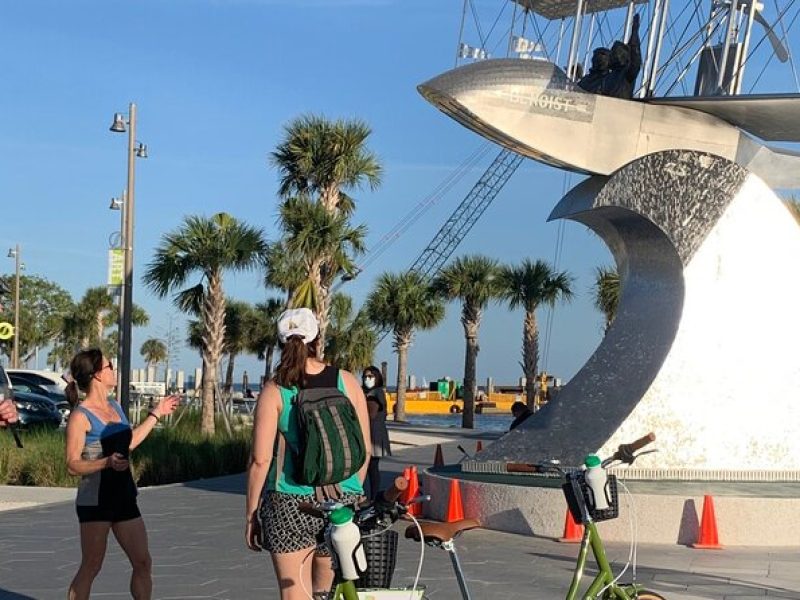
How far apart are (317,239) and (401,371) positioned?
20.8m

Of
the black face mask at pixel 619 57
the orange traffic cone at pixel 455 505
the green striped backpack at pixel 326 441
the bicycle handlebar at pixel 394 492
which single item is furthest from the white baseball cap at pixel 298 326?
the black face mask at pixel 619 57

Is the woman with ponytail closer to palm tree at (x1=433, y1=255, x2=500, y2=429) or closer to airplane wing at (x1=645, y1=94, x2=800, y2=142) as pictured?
airplane wing at (x1=645, y1=94, x2=800, y2=142)

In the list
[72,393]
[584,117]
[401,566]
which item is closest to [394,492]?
[72,393]

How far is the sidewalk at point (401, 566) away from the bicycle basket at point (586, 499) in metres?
3.15

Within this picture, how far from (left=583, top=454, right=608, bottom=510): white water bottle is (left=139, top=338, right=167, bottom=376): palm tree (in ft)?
365

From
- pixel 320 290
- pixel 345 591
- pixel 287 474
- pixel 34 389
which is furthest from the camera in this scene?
pixel 34 389

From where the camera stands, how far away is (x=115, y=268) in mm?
26031

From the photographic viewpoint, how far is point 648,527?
40.1 ft

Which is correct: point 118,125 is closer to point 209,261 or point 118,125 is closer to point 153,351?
point 209,261

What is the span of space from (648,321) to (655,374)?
0.92 meters

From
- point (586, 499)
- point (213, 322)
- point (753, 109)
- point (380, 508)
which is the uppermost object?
point (753, 109)

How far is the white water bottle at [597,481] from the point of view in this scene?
243 inches

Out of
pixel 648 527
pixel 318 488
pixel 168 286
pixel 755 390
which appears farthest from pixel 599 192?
pixel 168 286

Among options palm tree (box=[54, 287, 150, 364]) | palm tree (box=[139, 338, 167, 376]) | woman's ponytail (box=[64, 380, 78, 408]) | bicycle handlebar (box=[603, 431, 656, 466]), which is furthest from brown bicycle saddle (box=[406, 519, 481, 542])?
palm tree (box=[139, 338, 167, 376])
